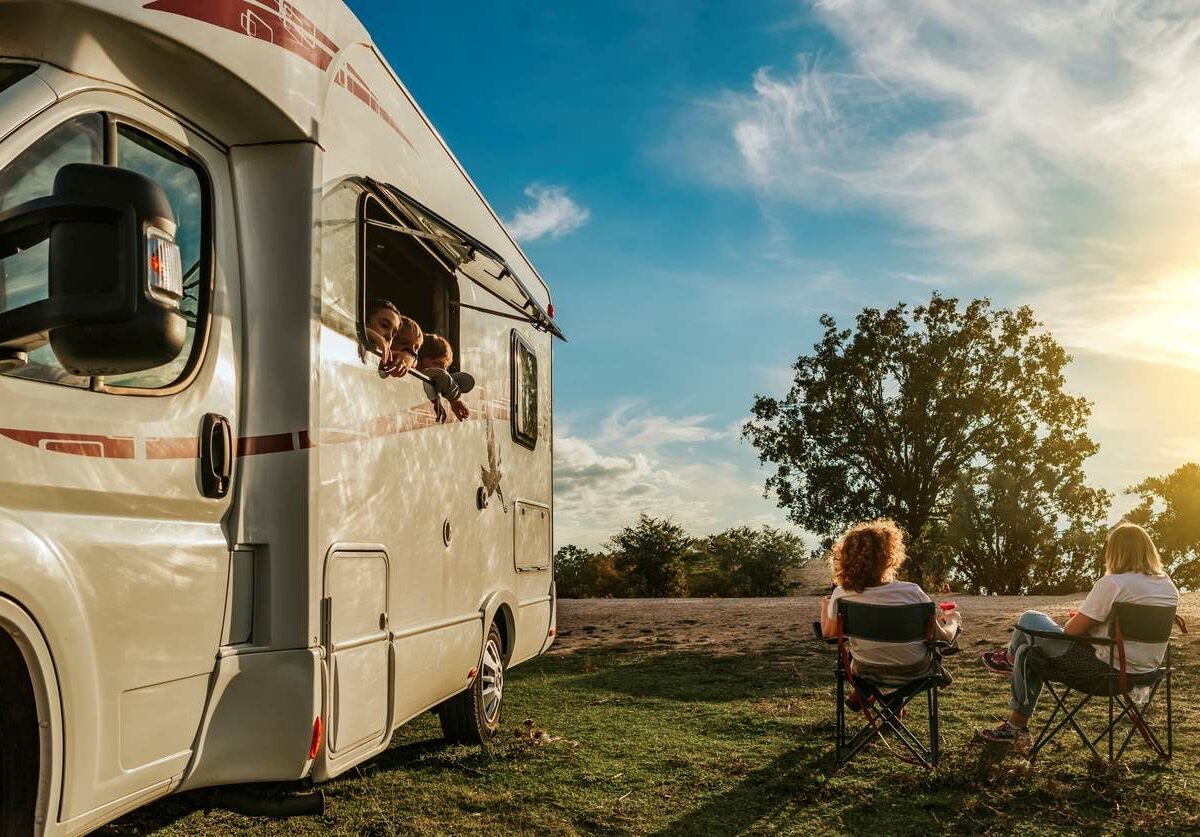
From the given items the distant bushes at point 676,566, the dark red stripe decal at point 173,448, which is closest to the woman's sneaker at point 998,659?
the dark red stripe decal at point 173,448

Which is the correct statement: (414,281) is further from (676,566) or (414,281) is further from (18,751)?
(676,566)

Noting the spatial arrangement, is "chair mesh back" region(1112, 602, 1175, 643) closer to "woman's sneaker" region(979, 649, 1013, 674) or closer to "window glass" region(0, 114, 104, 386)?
"woman's sneaker" region(979, 649, 1013, 674)

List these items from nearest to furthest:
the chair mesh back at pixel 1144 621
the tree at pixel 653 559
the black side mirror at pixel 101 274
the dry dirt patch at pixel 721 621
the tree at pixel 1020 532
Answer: the black side mirror at pixel 101 274 → the chair mesh back at pixel 1144 621 → the dry dirt patch at pixel 721 621 → the tree at pixel 653 559 → the tree at pixel 1020 532

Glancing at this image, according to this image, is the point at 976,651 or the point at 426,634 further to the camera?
the point at 976,651

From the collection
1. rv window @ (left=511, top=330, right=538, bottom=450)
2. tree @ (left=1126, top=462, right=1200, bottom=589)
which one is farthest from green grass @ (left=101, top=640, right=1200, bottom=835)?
tree @ (left=1126, top=462, right=1200, bottom=589)

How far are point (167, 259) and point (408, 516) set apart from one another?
7.24 ft

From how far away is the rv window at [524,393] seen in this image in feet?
21.5

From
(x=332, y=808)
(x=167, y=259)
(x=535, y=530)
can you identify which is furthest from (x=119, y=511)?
(x=535, y=530)

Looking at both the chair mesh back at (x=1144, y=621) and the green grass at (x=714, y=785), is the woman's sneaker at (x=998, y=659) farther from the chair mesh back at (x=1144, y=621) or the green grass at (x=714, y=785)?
the chair mesh back at (x=1144, y=621)

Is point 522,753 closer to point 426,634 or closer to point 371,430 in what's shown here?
point 426,634

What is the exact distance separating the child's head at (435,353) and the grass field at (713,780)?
2.18m

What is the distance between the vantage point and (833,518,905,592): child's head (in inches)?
219

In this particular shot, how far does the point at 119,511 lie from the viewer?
2.84m

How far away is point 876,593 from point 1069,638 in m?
1.12
